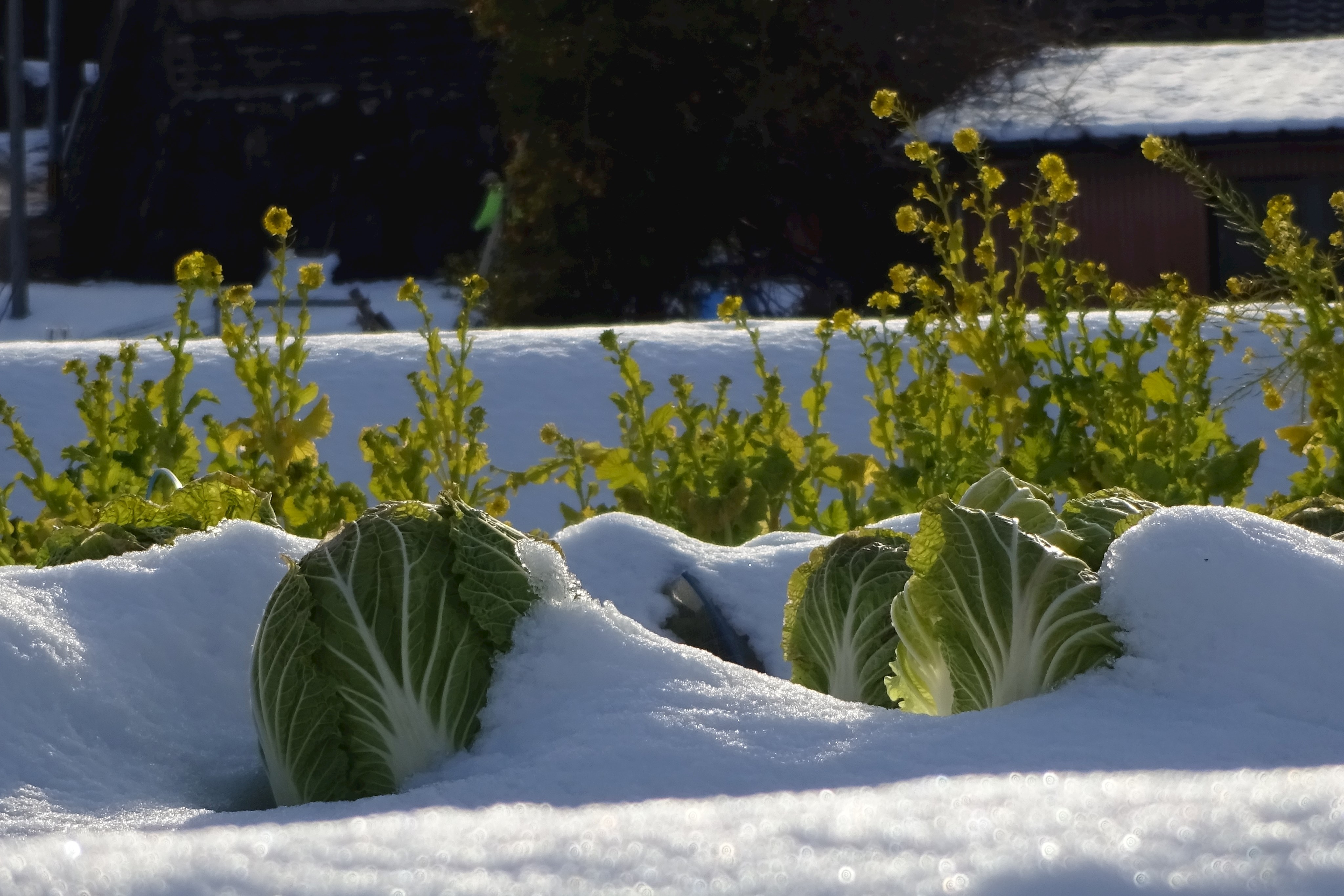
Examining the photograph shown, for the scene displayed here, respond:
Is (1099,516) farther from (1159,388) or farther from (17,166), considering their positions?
(17,166)

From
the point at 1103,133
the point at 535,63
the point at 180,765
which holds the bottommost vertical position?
the point at 180,765

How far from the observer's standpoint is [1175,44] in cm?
1537

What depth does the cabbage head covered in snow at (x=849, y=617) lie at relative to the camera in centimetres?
154

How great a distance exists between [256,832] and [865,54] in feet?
41.4

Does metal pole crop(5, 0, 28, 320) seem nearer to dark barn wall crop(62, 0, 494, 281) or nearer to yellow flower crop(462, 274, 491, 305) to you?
dark barn wall crop(62, 0, 494, 281)

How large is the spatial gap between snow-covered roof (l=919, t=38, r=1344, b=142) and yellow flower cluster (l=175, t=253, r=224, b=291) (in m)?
9.21

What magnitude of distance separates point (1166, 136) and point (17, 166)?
34.4 feet

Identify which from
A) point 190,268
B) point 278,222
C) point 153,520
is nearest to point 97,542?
point 153,520

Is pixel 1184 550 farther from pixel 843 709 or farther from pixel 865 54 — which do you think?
pixel 865 54

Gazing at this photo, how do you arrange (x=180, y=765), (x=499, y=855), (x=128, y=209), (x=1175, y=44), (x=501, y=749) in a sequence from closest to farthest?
(x=499, y=855), (x=501, y=749), (x=180, y=765), (x=1175, y=44), (x=128, y=209)

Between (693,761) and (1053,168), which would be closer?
(693,761)

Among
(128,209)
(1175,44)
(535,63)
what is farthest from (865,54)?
(128,209)

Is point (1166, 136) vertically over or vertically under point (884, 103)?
over

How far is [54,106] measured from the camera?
19016 mm
